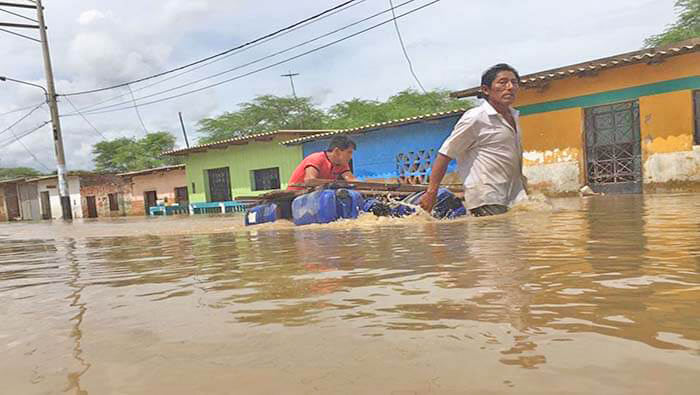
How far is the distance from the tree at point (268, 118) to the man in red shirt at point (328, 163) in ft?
88.1

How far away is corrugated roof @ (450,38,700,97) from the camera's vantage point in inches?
370

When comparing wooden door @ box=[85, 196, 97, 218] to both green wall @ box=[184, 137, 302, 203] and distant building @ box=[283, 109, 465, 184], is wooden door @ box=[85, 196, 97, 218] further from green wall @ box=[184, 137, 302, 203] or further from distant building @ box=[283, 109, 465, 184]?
distant building @ box=[283, 109, 465, 184]

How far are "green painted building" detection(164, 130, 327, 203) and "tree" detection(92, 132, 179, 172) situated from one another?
49.5 feet

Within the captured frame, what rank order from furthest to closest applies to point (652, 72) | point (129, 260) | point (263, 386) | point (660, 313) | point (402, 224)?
point (652, 72), point (402, 224), point (129, 260), point (660, 313), point (263, 386)

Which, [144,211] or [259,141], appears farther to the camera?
[144,211]

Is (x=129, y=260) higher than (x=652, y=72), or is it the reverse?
(x=652, y=72)

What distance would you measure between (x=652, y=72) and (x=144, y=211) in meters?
23.1

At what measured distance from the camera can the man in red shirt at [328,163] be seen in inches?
265

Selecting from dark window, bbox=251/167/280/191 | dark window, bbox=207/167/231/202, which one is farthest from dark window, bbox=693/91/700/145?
dark window, bbox=207/167/231/202

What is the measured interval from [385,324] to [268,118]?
33231 mm

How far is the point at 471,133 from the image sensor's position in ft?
15.4

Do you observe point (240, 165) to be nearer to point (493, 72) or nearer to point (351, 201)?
point (351, 201)

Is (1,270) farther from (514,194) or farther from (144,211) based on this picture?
(144,211)

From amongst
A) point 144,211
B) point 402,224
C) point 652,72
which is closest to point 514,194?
point 402,224
